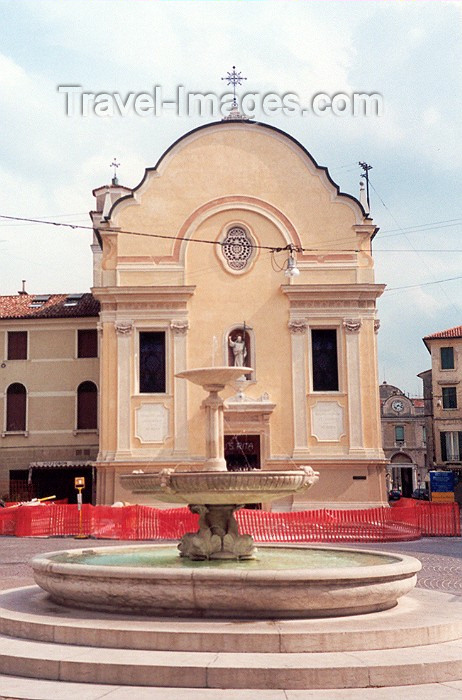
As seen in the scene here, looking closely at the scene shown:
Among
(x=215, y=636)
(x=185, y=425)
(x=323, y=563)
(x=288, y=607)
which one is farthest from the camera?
(x=185, y=425)

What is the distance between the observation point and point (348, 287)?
111 ft

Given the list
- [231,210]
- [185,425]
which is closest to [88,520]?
[185,425]

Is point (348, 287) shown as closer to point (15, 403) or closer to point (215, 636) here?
point (15, 403)

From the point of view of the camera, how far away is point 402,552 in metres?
22.2

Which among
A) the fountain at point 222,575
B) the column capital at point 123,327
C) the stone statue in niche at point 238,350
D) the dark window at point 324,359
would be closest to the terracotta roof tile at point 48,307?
the column capital at point 123,327

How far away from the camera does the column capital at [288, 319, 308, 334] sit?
33.9m

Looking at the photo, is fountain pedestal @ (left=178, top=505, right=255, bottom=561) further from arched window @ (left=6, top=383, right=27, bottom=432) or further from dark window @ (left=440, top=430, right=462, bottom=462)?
dark window @ (left=440, top=430, right=462, bottom=462)

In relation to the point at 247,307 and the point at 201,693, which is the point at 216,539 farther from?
the point at 247,307

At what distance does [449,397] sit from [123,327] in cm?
2888

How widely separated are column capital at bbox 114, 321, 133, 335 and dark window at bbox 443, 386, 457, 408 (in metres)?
28.3

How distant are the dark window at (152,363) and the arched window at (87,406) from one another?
5199mm

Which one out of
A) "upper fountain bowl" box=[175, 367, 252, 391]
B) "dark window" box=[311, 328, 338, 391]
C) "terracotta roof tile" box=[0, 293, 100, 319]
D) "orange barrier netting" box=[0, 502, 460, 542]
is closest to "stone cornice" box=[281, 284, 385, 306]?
"dark window" box=[311, 328, 338, 391]

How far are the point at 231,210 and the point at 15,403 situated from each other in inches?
516

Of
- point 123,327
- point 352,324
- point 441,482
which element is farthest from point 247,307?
point 441,482
